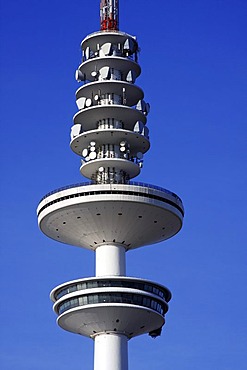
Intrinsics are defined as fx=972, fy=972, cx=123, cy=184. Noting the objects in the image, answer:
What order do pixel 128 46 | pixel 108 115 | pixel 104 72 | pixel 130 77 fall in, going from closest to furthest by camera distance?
pixel 108 115 → pixel 104 72 → pixel 130 77 → pixel 128 46

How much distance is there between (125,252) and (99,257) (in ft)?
9.45

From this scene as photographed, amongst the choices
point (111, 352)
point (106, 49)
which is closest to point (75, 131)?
point (106, 49)

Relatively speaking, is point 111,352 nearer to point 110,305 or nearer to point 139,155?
point 110,305

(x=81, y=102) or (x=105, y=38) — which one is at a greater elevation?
(x=105, y=38)

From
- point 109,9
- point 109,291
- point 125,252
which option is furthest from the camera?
point 109,9

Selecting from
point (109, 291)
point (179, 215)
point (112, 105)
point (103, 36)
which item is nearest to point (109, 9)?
point (103, 36)

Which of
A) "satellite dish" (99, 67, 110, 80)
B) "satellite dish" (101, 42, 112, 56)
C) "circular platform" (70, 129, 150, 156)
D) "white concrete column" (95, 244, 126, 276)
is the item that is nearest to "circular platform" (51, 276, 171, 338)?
"white concrete column" (95, 244, 126, 276)

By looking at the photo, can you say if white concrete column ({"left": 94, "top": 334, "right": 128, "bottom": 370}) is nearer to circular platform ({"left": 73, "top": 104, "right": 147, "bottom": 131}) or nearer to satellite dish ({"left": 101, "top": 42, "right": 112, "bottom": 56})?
circular platform ({"left": 73, "top": 104, "right": 147, "bottom": 131})

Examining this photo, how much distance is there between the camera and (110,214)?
276 ft

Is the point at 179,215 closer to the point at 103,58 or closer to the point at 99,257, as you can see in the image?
the point at 99,257

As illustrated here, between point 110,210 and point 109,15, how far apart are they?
22.6m

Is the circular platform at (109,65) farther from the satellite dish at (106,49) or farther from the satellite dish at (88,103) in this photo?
the satellite dish at (88,103)

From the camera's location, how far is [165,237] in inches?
3556

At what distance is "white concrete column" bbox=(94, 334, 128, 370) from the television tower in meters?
0.08
